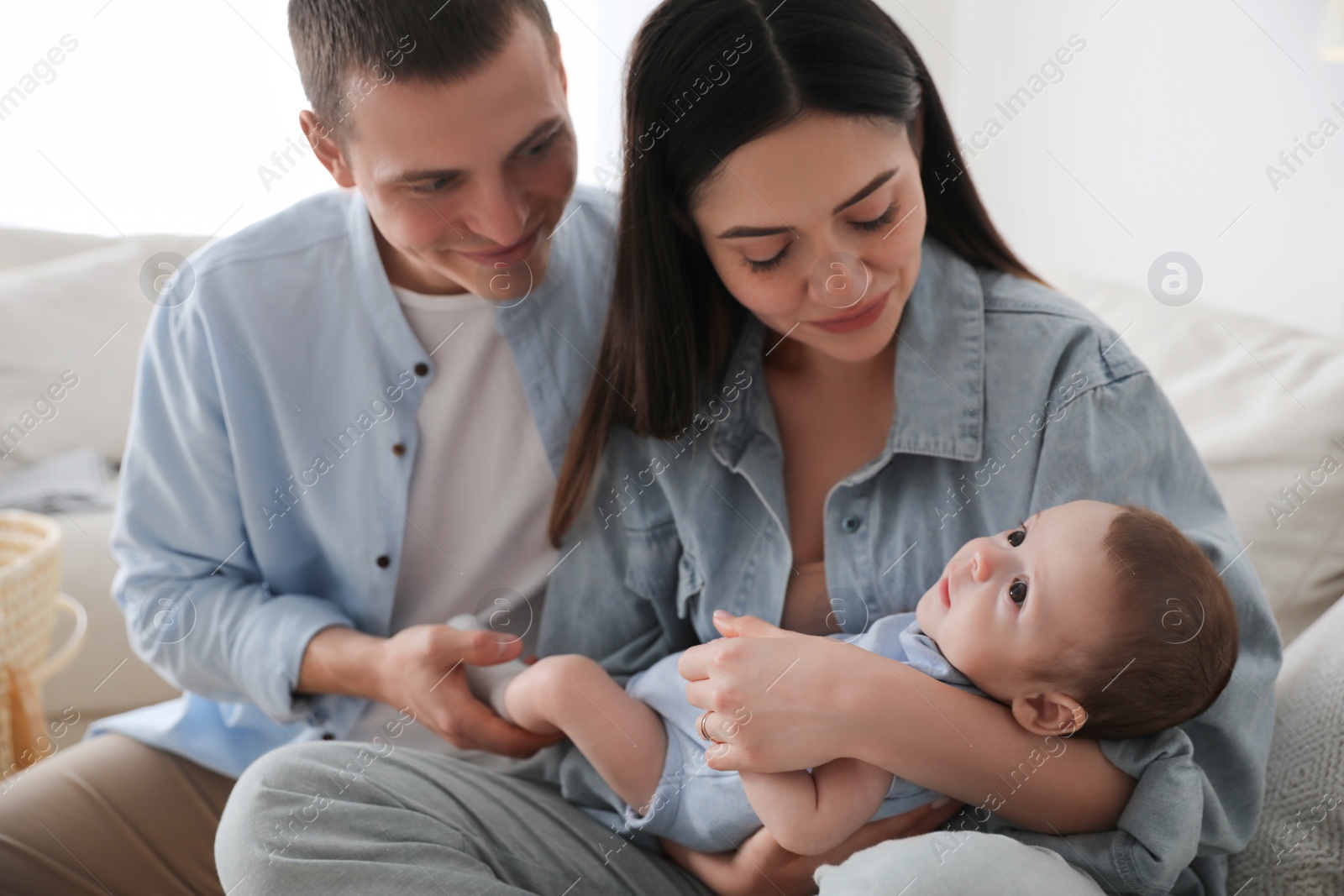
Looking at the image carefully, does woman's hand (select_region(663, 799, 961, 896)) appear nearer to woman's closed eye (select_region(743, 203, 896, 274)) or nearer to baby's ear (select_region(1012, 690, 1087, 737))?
baby's ear (select_region(1012, 690, 1087, 737))

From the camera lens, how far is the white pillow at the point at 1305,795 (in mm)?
912

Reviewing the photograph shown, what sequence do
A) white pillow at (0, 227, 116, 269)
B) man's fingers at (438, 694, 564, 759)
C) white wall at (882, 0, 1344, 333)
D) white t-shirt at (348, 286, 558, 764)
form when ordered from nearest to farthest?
man's fingers at (438, 694, 564, 759) → white t-shirt at (348, 286, 558, 764) → white wall at (882, 0, 1344, 333) → white pillow at (0, 227, 116, 269)

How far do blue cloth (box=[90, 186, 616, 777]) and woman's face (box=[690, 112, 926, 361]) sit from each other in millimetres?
283

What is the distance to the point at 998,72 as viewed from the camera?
2.68m

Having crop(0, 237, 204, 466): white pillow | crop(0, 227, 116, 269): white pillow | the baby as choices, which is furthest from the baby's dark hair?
crop(0, 227, 116, 269): white pillow

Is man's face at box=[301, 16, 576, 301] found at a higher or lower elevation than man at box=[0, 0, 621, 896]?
higher

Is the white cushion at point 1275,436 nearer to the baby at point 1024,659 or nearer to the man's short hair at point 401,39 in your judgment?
the baby at point 1024,659

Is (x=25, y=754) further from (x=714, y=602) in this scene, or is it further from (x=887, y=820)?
(x=887, y=820)

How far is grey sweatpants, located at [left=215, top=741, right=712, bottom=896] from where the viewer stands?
35.8 inches

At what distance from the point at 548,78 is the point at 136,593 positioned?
802 millimetres

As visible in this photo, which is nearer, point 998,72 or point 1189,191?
point 1189,191

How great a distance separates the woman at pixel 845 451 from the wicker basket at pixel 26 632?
37.1 inches

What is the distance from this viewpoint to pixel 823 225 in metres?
0.95

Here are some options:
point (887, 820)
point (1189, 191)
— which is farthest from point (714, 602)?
point (1189, 191)
